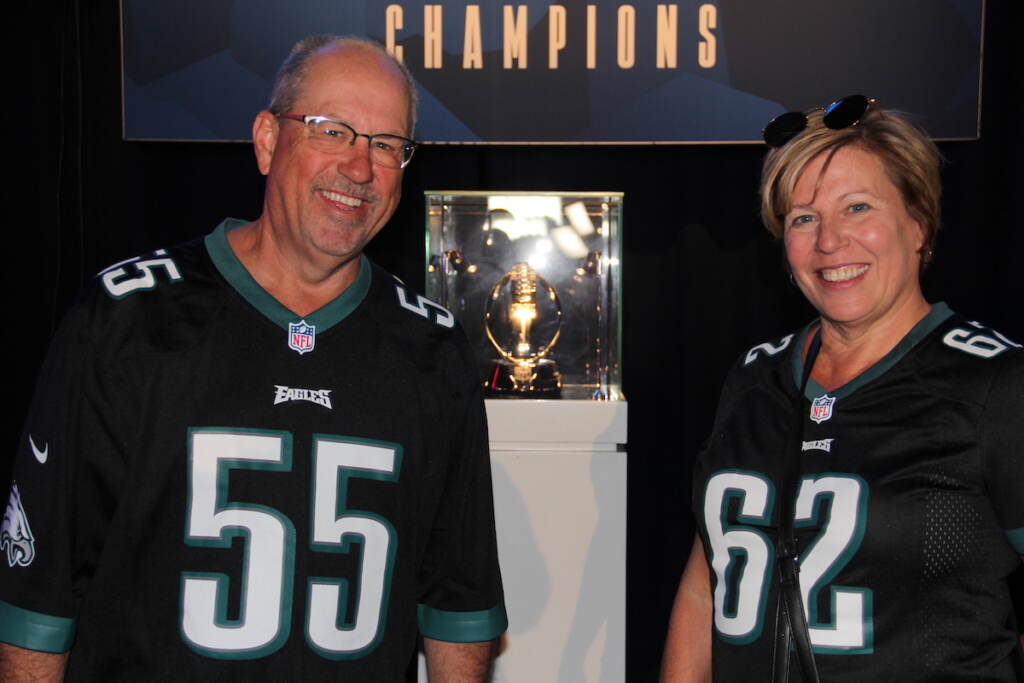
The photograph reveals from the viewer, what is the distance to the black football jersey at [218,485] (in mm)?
1313

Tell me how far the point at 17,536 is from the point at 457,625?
65 cm

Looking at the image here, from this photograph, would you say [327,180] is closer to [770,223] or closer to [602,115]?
[770,223]

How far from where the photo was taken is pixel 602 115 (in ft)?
9.98

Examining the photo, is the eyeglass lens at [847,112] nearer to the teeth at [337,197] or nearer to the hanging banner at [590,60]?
the teeth at [337,197]

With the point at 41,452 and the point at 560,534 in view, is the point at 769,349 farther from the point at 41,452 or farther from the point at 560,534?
the point at 41,452

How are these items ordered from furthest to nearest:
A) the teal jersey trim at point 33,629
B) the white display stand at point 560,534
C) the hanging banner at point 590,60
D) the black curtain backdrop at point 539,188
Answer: the black curtain backdrop at point 539,188 < the hanging banner at point 590,60 < the white display stand at point 560,534 < the teal jersey trim at point 33,629

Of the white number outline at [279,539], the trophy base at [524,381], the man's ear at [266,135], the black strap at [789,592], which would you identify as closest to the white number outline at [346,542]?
the white number outline at [279,539]

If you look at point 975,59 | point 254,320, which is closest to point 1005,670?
point 254,320

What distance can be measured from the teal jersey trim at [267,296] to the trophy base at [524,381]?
118 cm

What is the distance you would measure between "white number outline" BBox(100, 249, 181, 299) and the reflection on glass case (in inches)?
53.6

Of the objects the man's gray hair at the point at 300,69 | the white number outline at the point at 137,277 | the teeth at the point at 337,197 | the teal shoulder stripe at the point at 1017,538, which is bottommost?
the teal shoulder stripe at the point at 1017,538

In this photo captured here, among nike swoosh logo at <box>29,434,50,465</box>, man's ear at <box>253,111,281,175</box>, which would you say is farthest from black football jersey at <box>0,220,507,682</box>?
man's ear at <box>253,111,281,175</box>

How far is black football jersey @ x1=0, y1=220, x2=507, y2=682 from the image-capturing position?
131 cm

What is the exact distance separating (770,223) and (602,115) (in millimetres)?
1467
